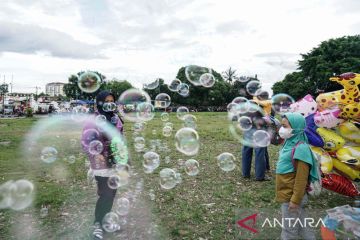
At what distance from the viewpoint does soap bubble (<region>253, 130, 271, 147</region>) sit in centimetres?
696

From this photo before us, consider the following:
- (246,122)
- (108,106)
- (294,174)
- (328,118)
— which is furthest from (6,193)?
(328,118)

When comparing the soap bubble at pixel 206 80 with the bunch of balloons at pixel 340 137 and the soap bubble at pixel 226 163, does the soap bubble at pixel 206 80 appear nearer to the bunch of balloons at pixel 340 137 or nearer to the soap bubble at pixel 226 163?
the soap bubble at pixel 226 163

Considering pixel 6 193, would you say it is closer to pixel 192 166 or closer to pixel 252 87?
pixel 192 166

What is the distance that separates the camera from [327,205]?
6293 millimetres

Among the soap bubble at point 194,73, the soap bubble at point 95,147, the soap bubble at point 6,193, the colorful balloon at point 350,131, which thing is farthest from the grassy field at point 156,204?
the soap bubble at point 194,73

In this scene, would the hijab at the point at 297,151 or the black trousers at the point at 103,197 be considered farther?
the black trousers at the point at 103,197

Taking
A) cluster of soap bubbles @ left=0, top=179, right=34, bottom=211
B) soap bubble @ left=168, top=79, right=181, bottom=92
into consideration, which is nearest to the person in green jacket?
cluster of soap bubbles @ left=0, top=179, right=34, bottom=211

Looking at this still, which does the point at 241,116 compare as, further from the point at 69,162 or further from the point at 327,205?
the point at 69,162

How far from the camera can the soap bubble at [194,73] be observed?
1005 cm

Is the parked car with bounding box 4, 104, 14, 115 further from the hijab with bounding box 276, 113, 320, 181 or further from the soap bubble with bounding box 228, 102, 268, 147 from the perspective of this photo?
the hijab with bounding box 276, 113, 320, 181

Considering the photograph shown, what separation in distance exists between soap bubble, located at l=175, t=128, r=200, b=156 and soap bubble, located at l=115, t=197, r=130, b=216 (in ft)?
6.30

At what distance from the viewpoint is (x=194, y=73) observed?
10.3 metres

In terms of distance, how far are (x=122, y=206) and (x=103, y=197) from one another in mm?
1607

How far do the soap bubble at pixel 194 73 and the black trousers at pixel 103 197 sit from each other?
5641mm
